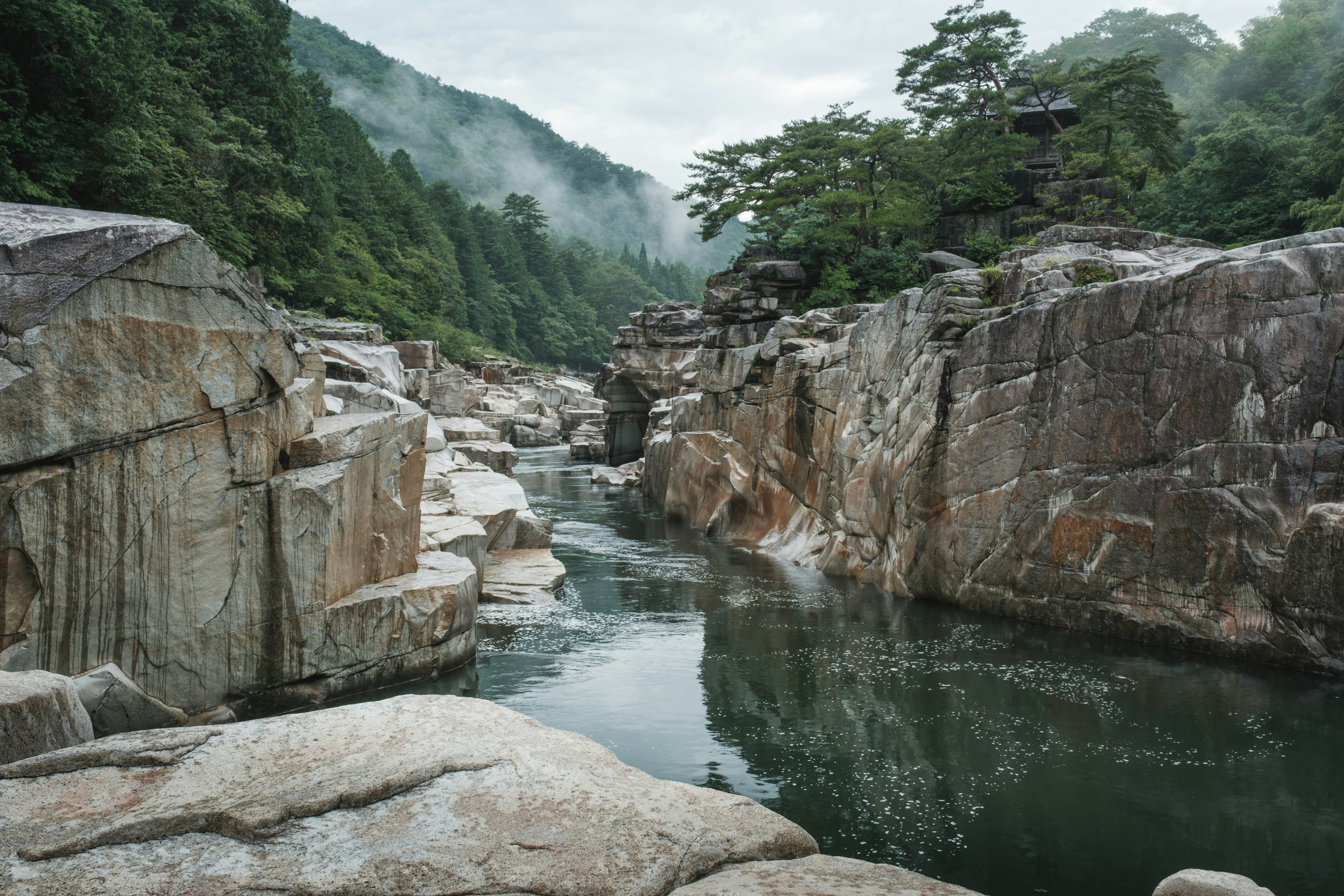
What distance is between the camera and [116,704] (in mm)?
7430

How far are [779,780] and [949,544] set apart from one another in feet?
23.9

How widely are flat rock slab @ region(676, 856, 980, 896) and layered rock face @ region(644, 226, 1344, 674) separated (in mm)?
7816

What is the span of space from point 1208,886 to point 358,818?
422 centimetres

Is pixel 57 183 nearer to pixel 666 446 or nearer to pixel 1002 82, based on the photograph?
pixel 666 446

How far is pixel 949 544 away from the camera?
14.0 meters

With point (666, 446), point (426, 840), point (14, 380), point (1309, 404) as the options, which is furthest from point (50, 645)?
point (666, 446)

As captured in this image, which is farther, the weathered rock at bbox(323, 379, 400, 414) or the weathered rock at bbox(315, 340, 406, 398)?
the weathered rock at bbox(315, 340, 406, 398)

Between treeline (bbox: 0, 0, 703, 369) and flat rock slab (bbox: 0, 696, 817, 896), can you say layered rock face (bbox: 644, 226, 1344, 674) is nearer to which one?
flat rock slab (bbox: 0, 696, 817, 896)

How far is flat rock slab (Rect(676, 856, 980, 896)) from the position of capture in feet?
13.4

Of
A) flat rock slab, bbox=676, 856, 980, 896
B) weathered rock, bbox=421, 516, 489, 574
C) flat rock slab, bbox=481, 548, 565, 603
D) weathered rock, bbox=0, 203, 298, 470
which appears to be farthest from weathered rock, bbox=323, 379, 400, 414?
flat rock slab, bbox=676, 856, 980, 896

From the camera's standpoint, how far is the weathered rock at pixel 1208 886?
158 inches

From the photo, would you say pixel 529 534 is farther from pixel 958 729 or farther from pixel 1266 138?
pixel 1266 138

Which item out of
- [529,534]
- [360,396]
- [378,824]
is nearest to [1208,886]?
[378,824]

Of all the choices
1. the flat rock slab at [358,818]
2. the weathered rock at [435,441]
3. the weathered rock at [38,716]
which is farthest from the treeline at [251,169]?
the flat rock slab at [358,818]
